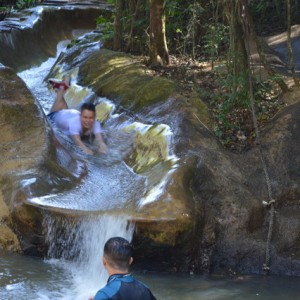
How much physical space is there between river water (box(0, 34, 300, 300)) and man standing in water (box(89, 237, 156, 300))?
88.5 inches

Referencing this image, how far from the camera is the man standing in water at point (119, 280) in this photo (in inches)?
137

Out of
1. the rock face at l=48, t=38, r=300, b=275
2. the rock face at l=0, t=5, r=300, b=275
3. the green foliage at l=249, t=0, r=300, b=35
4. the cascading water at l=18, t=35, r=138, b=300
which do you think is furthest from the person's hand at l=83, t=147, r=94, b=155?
the green foliage at l=249, t=0, r=300, b=35

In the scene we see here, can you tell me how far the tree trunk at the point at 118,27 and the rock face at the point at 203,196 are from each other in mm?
4778

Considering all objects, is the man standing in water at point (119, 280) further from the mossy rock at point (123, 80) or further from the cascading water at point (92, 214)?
the mossy rock at point (123, 80)

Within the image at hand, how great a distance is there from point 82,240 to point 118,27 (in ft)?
25.2

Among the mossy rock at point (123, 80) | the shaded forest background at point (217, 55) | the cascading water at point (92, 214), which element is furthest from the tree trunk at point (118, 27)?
the cascading water at point (92, 214)

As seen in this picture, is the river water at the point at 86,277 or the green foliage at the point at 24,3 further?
the green foliage at the point at 24,3

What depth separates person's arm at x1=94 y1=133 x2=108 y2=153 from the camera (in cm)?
907

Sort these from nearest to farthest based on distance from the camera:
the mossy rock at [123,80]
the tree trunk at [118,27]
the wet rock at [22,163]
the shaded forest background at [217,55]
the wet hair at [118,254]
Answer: the wet hair at [118,254] → the wet rock at [22,163] → the shaded forest background at [217,55] → the mossy rock at [123,80] → the tree trunk at [118,27]

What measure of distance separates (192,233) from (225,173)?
1136 millimetres

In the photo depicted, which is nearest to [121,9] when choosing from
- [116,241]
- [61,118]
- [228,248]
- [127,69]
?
[127,69]

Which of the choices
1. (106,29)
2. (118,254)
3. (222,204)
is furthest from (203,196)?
(106,29)

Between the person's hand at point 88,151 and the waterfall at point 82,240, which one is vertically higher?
the person's hand at point 88,151

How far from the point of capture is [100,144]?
30.0 ft
